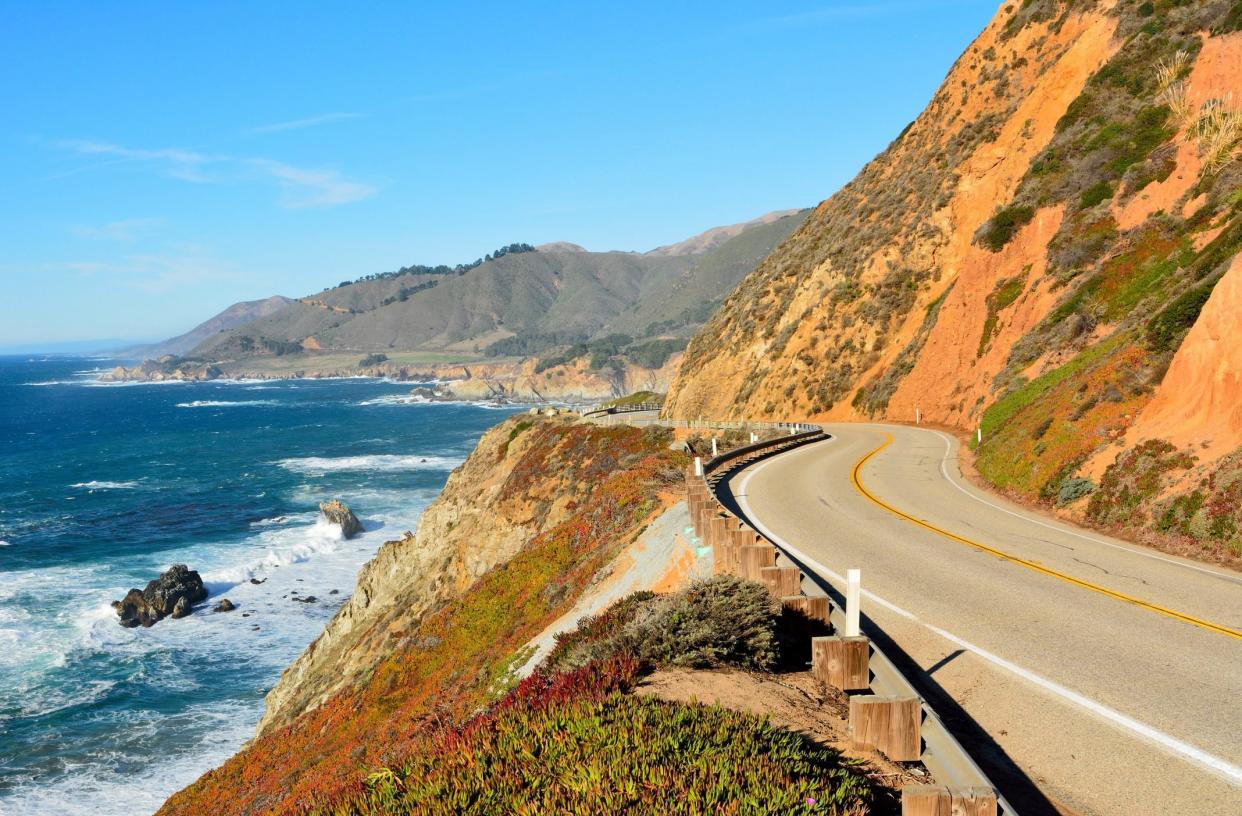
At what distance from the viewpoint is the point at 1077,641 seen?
9617mm

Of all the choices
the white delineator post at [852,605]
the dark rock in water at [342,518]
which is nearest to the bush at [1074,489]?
the white delineator post at [852,605]

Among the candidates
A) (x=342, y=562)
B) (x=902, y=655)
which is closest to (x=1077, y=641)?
(x=902, y=655)

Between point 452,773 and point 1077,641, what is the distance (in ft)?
24.0

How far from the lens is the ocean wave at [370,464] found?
90.6 metres

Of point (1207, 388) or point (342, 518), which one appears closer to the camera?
point (1207, 388)

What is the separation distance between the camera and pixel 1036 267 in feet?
129

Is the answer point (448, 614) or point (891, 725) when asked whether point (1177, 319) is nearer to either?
point (891, 725)

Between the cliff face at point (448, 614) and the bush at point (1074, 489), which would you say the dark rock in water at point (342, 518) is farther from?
the bush at point (1074, 489)

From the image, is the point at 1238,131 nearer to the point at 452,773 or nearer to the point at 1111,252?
the point at 1111,252

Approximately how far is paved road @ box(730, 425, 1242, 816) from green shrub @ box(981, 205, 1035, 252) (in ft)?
92.9

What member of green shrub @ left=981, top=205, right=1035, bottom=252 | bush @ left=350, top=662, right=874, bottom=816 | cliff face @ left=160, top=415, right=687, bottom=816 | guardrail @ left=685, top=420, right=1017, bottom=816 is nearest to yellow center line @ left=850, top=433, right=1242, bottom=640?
guardrail @ left=685, top=420, right=1017, bottom=816

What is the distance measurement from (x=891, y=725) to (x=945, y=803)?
138 centimetres

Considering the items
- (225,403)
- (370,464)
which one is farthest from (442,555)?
(225,403)

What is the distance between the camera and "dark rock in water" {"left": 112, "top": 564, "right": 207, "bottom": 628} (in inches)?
1715
